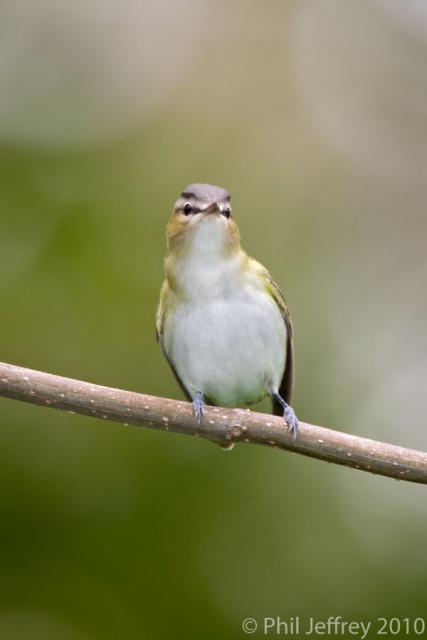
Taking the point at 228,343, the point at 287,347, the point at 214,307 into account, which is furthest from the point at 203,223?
the point at 287,347

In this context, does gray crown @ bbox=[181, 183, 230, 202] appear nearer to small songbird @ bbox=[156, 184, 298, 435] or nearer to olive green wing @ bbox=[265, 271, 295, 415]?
small songbird @ bbox=[156, 184, 298, 435]

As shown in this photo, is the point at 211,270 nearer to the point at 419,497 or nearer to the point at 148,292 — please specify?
the point at 148,292

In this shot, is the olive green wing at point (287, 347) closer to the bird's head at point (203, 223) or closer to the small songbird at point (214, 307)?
the small songbird at point (214, 307)

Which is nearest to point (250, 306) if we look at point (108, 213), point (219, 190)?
point (219, 190)

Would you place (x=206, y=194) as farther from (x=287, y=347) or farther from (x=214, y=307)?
(x=287, y=347)

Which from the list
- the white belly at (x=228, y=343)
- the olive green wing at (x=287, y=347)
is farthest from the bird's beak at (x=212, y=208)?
the olive green wing at (x=287, y=347)

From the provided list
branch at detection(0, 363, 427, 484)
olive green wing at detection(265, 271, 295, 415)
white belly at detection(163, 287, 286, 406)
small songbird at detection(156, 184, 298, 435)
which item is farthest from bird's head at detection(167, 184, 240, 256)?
branch at detection(0, 363, 427, 484)
